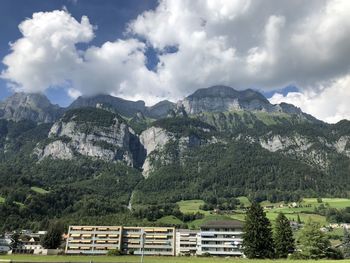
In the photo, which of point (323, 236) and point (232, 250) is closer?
point (323, 236)

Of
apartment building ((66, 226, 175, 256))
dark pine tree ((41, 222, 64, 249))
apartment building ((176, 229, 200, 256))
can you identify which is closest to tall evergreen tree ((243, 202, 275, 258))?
apartment building ((176, 229, 200, 256))

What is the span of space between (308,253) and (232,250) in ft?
249

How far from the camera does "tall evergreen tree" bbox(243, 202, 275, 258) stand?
8738 cm

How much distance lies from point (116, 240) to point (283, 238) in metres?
93.9

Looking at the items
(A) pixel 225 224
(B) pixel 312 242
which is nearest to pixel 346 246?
(A) pixel 225 224

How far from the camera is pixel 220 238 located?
518 feet

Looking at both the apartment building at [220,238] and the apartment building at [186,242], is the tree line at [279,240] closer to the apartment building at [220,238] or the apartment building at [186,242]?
the apartment building at [220,238]

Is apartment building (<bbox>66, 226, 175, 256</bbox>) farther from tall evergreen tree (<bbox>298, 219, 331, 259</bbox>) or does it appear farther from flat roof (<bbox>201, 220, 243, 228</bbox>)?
tall evergreen tree (<bbox>298, 219, 331, 259</bbox>)

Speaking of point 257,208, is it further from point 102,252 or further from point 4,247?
point 4,247

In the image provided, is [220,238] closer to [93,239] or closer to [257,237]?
[93,239]

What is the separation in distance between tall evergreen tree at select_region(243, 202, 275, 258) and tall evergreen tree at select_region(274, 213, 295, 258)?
5486 mm

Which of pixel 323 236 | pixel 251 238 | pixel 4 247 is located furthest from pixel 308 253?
pixel 4 247

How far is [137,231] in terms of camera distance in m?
176

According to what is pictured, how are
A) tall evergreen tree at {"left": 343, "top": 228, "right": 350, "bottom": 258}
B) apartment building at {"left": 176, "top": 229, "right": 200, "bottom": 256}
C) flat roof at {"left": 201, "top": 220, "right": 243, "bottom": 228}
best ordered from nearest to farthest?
tall evergreen tree at {"left": 343, "top": 228, "right": 350, "bottom": 258} → flat roof at {"left": 201, "top": 220, "right": 243, "bottom": 228} → apartment building at {"left": 176, "top": 229, "right": 200, "bottom": 256}
